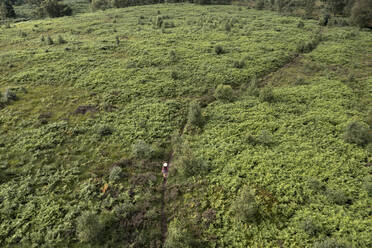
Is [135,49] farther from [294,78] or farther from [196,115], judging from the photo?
[294,78]

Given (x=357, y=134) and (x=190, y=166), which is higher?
(x=357, y=134)

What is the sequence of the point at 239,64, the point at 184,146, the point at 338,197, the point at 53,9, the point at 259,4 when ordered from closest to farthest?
the point at 338,197
the point at 184,146
the point at 239,64
the point at 53,9
the point at 259,4

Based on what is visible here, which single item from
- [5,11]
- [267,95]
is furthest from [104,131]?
[5,11]

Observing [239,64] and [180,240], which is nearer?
[180,240]

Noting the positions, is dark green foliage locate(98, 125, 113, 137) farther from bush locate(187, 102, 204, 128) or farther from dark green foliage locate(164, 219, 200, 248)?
dark green foliage locate(164, 219, 200, 248)

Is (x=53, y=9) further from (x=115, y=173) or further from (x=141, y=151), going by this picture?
(x=115, y=173)

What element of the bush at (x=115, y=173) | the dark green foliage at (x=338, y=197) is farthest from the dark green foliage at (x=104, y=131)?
the dark green foliage at (x=338, y=197)
